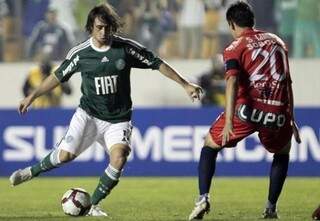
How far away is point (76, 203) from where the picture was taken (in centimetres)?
1057

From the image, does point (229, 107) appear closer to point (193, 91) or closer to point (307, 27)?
point (193, 91)

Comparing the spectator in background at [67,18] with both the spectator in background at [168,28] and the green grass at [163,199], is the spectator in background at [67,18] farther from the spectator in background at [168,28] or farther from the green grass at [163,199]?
Answer: the green grass at [163,199]

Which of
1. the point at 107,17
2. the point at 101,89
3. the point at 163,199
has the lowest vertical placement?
the point at 163,199

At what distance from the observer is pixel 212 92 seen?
2122 centimetres

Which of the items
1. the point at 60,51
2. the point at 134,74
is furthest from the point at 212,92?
the point at 60,51

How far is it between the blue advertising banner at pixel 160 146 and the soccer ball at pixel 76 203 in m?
7.85

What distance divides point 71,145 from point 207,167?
1576 mm

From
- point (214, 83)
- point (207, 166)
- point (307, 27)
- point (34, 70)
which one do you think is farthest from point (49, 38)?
point (207, 166)

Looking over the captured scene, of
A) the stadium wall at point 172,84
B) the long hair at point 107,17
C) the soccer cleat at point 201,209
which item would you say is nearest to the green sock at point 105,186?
the soccer cleat at point 201,209

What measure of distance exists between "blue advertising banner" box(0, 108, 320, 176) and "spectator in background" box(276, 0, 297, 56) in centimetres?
289

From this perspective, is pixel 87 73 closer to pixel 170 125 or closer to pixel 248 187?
pixel 248 187

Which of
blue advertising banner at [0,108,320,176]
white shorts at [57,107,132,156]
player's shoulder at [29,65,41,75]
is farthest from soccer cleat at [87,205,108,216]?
player's shoulder at [29,65,41,75]

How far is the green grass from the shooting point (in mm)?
10883

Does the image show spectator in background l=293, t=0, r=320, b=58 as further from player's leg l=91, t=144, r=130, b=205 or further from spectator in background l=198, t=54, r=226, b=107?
player's leg l=91, t=144, r=130, b=205
